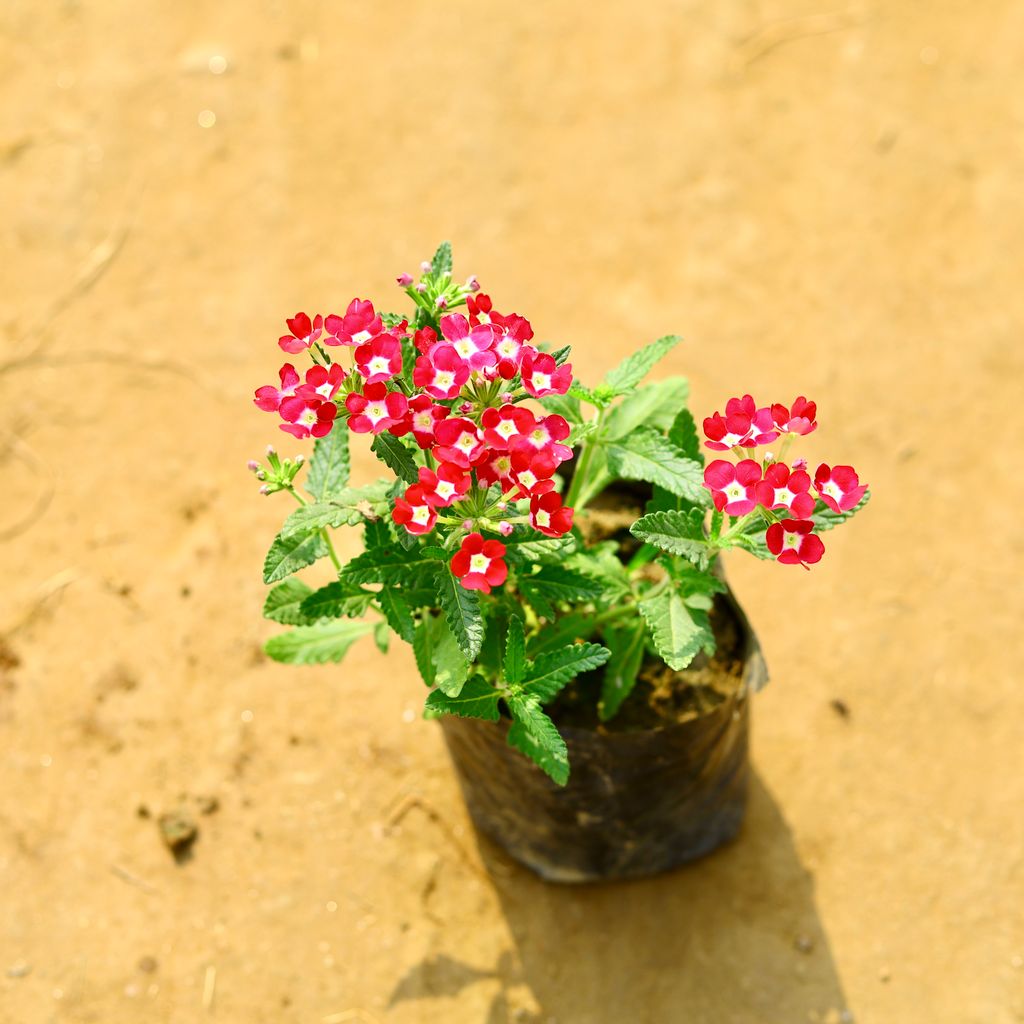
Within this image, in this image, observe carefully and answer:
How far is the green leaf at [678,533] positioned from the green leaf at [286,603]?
81cm

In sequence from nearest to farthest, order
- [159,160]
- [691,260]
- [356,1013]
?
[356,1013] → [691,260] → [159,160]

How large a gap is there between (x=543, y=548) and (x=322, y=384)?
56 centimetres

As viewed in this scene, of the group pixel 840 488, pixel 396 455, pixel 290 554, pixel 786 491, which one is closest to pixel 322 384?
pixel 396 455

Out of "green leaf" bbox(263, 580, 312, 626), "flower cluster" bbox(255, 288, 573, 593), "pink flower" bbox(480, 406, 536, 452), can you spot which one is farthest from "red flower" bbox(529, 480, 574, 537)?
"green leaf" bbox(263, 580, 312, 626)

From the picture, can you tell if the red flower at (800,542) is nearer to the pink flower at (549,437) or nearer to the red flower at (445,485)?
the pink flower at (549,437)

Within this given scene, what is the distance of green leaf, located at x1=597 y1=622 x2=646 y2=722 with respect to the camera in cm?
282

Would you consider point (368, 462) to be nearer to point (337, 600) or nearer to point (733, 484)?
point (337, 600)

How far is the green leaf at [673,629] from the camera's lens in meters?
2.42

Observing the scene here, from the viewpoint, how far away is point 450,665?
2461mm

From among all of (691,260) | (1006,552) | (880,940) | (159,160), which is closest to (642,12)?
(691,260)

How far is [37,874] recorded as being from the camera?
3619 mm

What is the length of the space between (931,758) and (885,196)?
2344 millimetres

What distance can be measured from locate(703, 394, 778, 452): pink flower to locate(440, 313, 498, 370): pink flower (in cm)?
46

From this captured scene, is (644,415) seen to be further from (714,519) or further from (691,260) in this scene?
(691,260)
